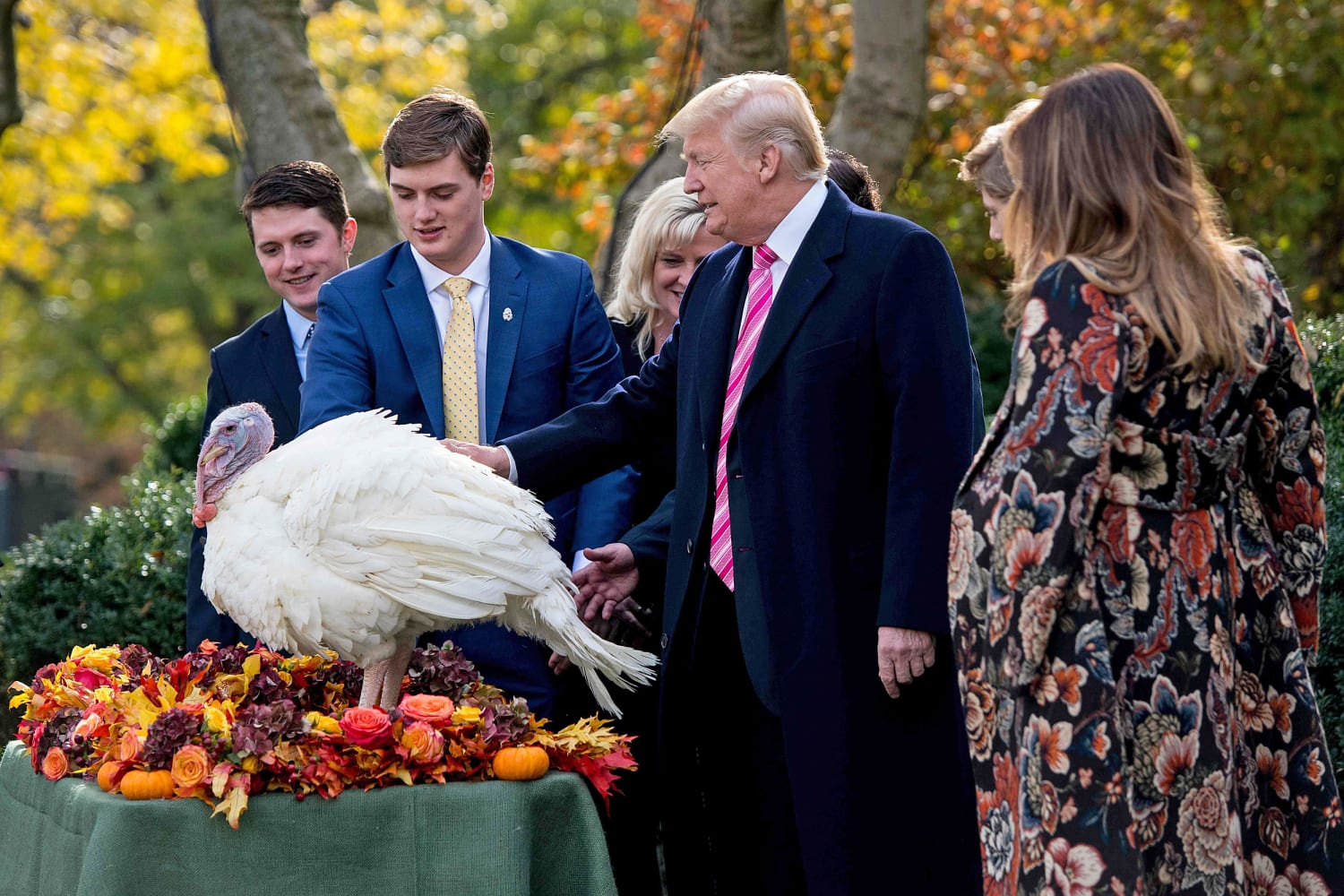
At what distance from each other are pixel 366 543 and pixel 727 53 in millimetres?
4932

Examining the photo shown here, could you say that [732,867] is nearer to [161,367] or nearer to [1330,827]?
[1330,827]

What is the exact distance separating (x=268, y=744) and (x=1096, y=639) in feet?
5.76

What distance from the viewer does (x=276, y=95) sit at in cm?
751

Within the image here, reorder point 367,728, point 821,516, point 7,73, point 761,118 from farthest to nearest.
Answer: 1. point 7,73
2. point 761,118
3. point 821,516
4. point 367,728

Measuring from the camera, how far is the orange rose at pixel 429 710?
10.8 ft

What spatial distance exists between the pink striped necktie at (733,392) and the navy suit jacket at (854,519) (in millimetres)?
104

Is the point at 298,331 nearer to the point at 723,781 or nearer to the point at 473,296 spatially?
the point at 473,296

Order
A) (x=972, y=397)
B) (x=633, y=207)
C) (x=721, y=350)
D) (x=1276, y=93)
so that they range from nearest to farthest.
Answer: (x=972, y=397)
(x=721, y=350)
(x=633, y=207)
(x=1276, y=93)

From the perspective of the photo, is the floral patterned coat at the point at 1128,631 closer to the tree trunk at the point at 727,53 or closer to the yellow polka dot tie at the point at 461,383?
the yellow polka dot tie at the point at 461,383

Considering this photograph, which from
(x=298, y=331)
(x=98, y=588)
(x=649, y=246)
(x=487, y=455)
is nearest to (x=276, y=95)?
(x=98, y=588)

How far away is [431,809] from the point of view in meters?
3.23

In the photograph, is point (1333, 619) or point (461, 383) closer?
point (461, 383)

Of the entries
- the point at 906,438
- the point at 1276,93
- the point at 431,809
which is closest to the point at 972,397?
the point at 906,438

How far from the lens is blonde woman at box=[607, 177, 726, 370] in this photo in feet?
15.6
